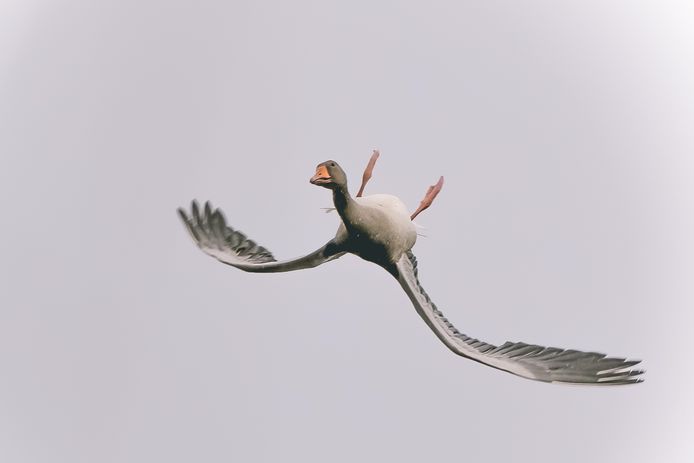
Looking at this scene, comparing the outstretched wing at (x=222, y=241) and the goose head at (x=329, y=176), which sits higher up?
the outstretched wing at (x=222, y=241)

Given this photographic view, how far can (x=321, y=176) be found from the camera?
15.5m

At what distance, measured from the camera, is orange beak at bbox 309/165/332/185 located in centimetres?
1542

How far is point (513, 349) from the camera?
16.1m

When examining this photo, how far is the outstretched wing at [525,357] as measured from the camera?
50.5 feet

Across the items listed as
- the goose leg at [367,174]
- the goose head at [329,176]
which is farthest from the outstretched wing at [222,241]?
the goose head at [329,176]

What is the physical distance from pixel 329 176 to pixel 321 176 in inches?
3.3

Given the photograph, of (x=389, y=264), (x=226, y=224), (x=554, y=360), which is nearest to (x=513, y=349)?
(x=554, y=360)

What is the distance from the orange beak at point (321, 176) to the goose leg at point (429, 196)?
2.72m

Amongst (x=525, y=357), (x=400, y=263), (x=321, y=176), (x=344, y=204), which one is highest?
(x=321, y=176)

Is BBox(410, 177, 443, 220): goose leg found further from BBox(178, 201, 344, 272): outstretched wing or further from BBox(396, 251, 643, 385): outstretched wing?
BBox(178, 201, 344, 272): outstretched wing

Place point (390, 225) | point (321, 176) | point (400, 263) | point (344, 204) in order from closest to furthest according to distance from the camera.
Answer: point (321, 176) → point (344, 204) → point (390, 225) → point (400, 263)

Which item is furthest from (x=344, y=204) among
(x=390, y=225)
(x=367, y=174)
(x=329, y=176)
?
(x=367, y=174)

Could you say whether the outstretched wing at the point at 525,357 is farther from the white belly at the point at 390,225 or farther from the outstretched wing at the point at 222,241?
the outstretched wing at the point at 222,241

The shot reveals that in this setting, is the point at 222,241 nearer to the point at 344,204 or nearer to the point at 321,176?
the point at 344,204
